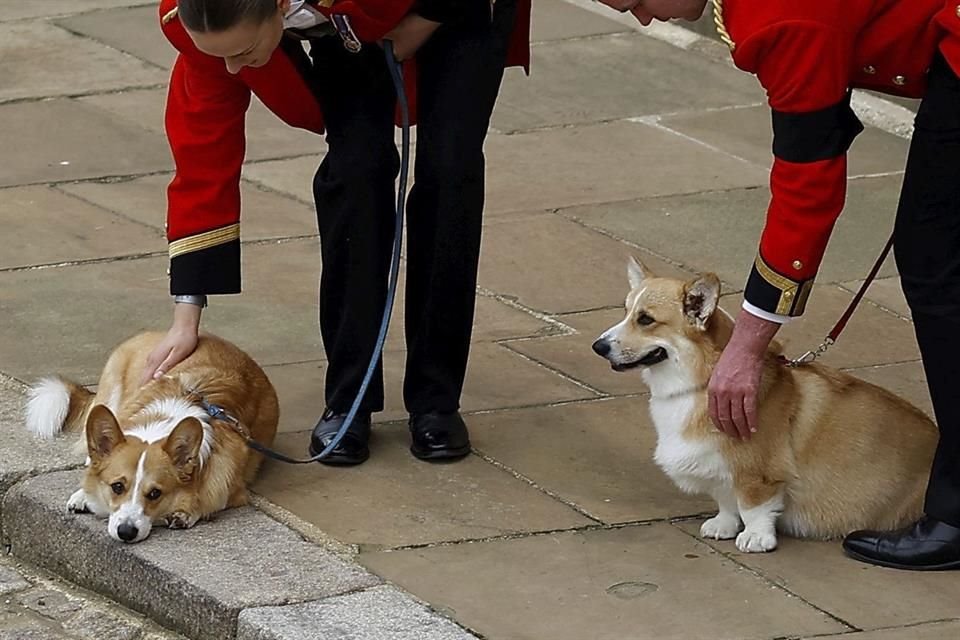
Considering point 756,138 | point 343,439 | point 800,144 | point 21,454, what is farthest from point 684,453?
point 756,138

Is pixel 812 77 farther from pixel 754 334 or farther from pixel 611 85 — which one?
pixel 611 85

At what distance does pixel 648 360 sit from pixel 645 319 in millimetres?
102

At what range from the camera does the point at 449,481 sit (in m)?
4.96

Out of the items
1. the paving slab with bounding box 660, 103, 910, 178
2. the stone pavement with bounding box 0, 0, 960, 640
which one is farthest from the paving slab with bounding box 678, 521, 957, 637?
the paving slab with bounding box 660, 103, 910, 178

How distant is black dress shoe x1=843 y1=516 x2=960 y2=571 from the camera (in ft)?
14.4

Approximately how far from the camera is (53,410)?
5.12 m

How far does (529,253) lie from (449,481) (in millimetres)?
2018

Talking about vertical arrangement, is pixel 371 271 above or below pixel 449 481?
above

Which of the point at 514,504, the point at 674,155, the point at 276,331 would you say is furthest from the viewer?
the point at 674,155

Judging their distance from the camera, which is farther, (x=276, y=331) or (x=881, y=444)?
(x=276, y=331)

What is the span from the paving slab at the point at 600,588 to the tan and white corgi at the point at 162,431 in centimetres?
50

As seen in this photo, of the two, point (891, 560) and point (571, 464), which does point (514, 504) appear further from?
point (891, 560)

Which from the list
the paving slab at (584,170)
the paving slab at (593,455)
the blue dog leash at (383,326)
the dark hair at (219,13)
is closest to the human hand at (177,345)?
the blue dog leash at (383,326)

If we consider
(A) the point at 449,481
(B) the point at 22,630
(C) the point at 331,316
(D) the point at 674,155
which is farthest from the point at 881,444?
(D) the point at 674,155
